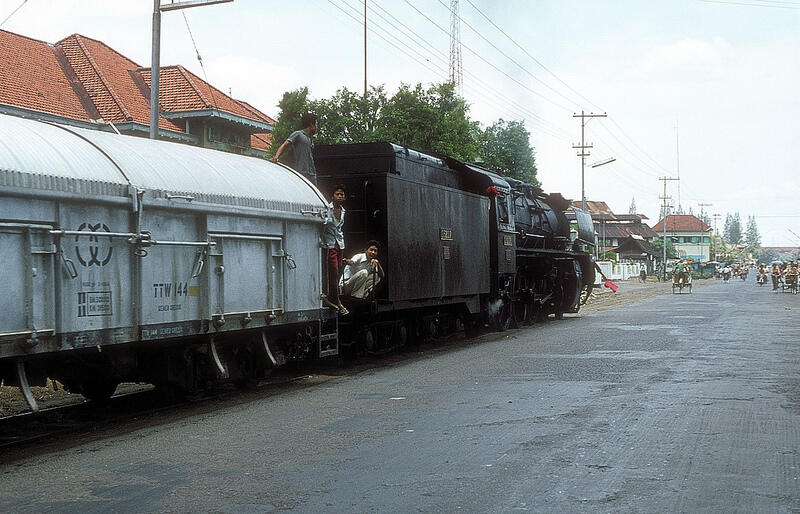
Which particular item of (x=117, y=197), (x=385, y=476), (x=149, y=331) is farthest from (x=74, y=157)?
(x=385, y=476)

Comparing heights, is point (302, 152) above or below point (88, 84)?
below

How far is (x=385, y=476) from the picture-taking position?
601cm

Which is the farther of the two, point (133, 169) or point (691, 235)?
point (691, 235)

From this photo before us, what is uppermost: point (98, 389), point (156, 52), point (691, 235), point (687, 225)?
point (687, 225)

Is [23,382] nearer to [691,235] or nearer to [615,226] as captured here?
[615,226]

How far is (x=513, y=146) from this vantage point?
74.6 meters

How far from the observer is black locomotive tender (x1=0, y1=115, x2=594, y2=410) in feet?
24.4

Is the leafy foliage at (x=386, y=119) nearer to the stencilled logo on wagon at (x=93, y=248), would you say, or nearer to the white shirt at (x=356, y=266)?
the white shirt at (x=356, y=266)

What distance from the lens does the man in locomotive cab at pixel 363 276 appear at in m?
13.1

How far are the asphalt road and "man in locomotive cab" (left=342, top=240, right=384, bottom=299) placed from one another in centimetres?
160

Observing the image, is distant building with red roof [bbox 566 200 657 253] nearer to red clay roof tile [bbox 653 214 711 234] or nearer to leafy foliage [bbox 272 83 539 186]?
red clay roof tile [bbox 653 214 711 234]

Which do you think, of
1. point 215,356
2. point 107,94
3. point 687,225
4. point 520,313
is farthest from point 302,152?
point 687,225

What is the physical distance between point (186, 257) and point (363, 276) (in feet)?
13.9

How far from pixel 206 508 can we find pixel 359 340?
336 inches
